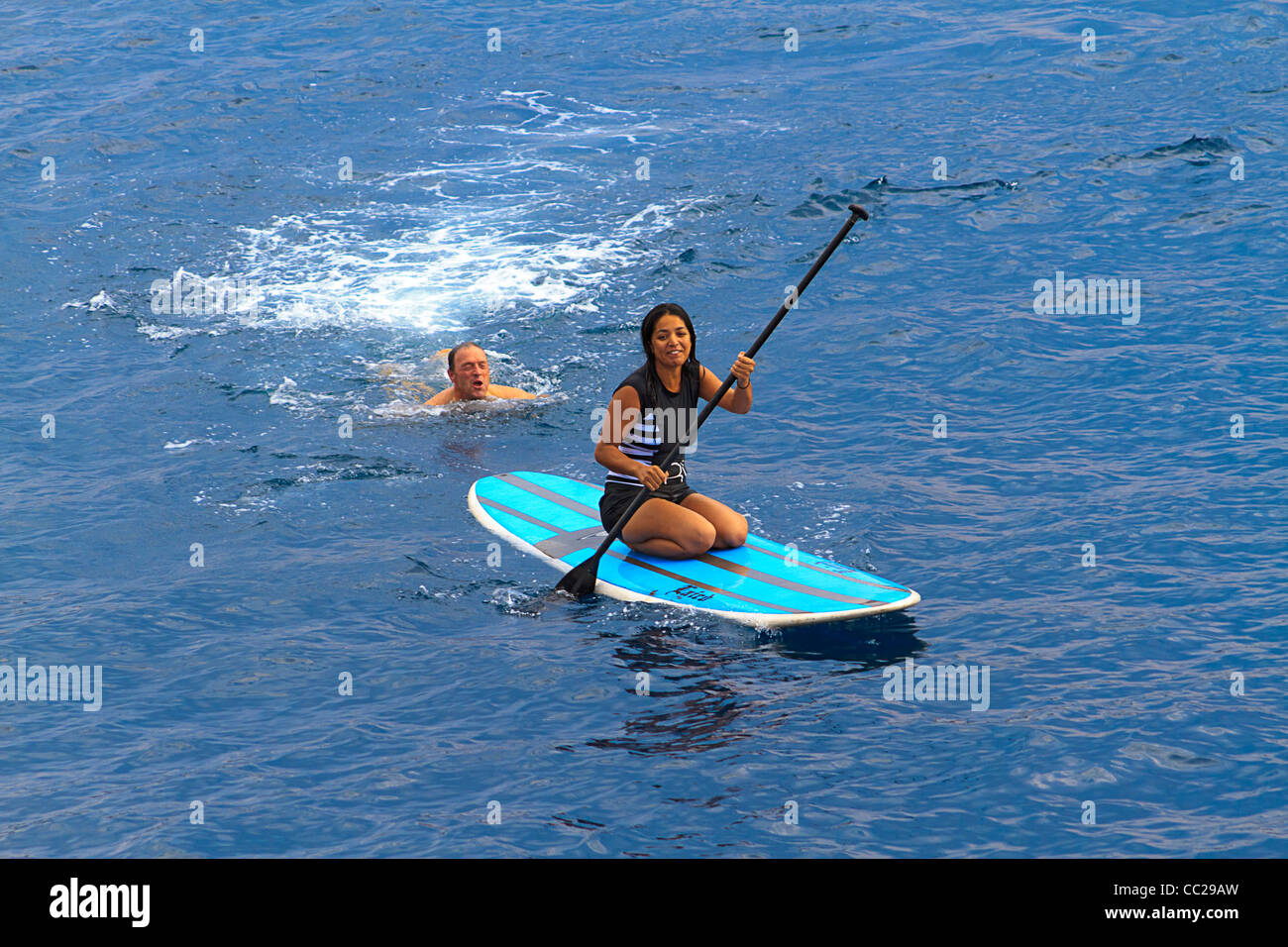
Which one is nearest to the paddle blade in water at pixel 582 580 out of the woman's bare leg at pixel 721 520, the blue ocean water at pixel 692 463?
the blue ocean water at pixel 692 463

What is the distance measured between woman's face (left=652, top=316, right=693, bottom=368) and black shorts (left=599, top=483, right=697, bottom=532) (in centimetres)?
96

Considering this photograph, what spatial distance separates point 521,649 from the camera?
7.80m

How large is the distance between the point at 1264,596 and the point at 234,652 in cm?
627

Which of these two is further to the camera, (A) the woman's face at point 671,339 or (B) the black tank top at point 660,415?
(B) the black tank top at point 660,415

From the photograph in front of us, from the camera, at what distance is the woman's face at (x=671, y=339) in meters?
8.20

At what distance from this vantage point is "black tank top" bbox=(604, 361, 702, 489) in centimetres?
847

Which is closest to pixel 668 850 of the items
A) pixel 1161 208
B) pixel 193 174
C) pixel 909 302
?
pixel 909 302

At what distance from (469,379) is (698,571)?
3911 millimetres

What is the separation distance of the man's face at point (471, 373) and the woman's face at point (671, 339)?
3598 millimetres

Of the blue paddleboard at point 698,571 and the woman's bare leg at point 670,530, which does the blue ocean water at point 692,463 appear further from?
the woman's bare leg at point 670,530

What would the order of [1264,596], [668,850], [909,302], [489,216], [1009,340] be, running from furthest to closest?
[489,216], [909,302], [1009,340], [1264,596], [668,850]

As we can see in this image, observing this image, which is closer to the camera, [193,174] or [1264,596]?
[1264,596]
